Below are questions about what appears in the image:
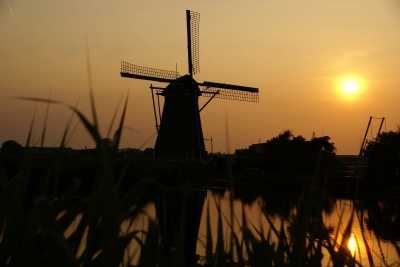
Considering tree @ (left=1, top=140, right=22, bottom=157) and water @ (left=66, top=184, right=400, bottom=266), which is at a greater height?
tree @ (left=1, top=140, right=22, bottom=157)

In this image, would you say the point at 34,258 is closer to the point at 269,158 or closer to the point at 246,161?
the point at 269,158

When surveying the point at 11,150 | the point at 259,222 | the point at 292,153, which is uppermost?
the point at 292,153

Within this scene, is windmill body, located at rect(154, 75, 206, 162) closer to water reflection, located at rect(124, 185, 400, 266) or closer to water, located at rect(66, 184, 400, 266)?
water reflection, located at rect(124, 185, 400, 266)

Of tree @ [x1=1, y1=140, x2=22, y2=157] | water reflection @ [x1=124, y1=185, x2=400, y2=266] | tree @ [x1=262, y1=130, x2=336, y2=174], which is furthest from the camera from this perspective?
tree @ [x1=262, y1=130, x2=336, y2=174]

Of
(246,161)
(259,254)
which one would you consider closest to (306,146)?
(246,161)

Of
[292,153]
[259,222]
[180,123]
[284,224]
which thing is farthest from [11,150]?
[292,153]

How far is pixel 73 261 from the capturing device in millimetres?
709

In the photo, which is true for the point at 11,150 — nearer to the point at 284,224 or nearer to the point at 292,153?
the point at 284,224

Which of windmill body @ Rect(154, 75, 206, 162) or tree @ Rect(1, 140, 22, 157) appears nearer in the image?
tree @ Rect(1, 140, 22, 157)

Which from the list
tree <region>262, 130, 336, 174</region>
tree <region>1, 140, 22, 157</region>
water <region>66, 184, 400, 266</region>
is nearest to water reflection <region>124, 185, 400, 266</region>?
water <region>66, 184, 400, 266</region>

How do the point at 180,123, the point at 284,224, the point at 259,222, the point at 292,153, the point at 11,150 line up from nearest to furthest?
the point at 259,222
the point at 284,224
the point at 11,150
the point at 180,123
the point at 292,153

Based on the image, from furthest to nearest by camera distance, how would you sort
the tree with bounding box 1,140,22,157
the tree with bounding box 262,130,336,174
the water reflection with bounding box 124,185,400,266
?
the tree with bounding box 262,130,336,174
the tree with bounding box 1,140,22,157
the water reflection with bounding box 124,185,400,266

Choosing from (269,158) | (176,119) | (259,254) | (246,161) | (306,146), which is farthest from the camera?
(246,161)

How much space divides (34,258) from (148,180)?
1.05ft
